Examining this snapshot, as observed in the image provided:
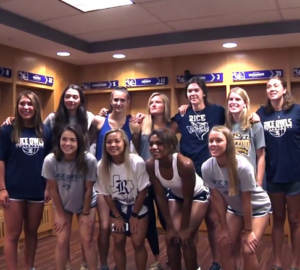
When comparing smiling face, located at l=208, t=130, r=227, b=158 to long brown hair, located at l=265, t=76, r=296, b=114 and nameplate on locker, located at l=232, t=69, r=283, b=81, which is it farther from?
nameplate on locker, located at l=232, t=69, r=283, b=81

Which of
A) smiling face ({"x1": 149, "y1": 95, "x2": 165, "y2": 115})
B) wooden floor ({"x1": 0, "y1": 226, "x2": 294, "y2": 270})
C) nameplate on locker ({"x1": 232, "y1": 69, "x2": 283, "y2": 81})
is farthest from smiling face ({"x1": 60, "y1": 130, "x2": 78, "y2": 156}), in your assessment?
nameplate on locker ({"x1": 232, "y1": 69, "x2": 283, "y2": 81})

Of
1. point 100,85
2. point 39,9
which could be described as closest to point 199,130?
point 39,9

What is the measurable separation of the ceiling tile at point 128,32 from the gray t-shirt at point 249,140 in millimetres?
1962

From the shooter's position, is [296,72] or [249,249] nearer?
[249,249]

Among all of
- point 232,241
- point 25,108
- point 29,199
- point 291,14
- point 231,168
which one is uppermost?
point 291,14

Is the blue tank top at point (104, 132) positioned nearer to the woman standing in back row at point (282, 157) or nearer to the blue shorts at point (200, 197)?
the blue shorts at point (200, 197)

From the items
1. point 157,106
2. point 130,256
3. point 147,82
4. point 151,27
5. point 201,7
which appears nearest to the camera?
point 157,106

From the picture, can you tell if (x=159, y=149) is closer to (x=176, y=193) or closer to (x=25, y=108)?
(x=176, y=193)

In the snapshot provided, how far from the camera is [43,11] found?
158 inches

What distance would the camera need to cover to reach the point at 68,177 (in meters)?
2.98

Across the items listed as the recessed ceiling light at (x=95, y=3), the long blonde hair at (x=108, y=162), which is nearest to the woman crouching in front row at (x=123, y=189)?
the long blonde hair at (x=108, y=162)

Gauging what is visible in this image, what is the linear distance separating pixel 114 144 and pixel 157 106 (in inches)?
22.5

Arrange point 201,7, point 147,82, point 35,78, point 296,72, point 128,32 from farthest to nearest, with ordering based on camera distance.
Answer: point 147,82
point 35,78
point 296,72
point 128,32
point 201,7

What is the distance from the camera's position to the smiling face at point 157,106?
10.8 ft
